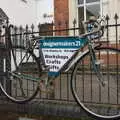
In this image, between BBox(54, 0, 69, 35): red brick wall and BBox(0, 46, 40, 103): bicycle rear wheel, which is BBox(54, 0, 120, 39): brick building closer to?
BBox(54, 0, 69, 35): red brick wall

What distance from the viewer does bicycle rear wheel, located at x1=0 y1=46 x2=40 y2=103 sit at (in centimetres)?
595

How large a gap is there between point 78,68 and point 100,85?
373 mm

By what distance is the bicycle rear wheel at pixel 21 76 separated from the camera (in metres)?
5.95

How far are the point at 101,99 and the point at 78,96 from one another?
678 mm

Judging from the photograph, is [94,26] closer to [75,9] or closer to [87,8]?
[75,9]

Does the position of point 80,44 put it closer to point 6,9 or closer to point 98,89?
point 98,89

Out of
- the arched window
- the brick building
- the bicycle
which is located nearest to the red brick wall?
the brick building

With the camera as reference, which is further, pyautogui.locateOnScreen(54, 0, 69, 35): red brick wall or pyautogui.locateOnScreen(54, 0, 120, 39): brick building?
pyautogui.locateOnScreen(54, 0, 69, 35): red brick wall

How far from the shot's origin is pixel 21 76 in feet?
20.0

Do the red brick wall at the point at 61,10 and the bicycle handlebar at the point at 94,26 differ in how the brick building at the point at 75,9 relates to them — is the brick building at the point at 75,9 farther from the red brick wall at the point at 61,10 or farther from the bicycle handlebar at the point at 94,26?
the bicycle handlebar at the point at 94,26

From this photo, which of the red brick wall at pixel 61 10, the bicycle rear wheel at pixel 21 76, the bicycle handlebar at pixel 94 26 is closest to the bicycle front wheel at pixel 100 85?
the bicycle handlebar at pixel 94 26

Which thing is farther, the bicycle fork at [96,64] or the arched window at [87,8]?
the arched window at [87,8]

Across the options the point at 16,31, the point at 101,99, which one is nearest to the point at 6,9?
the point at 16,31

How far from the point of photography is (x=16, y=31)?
676 cm
